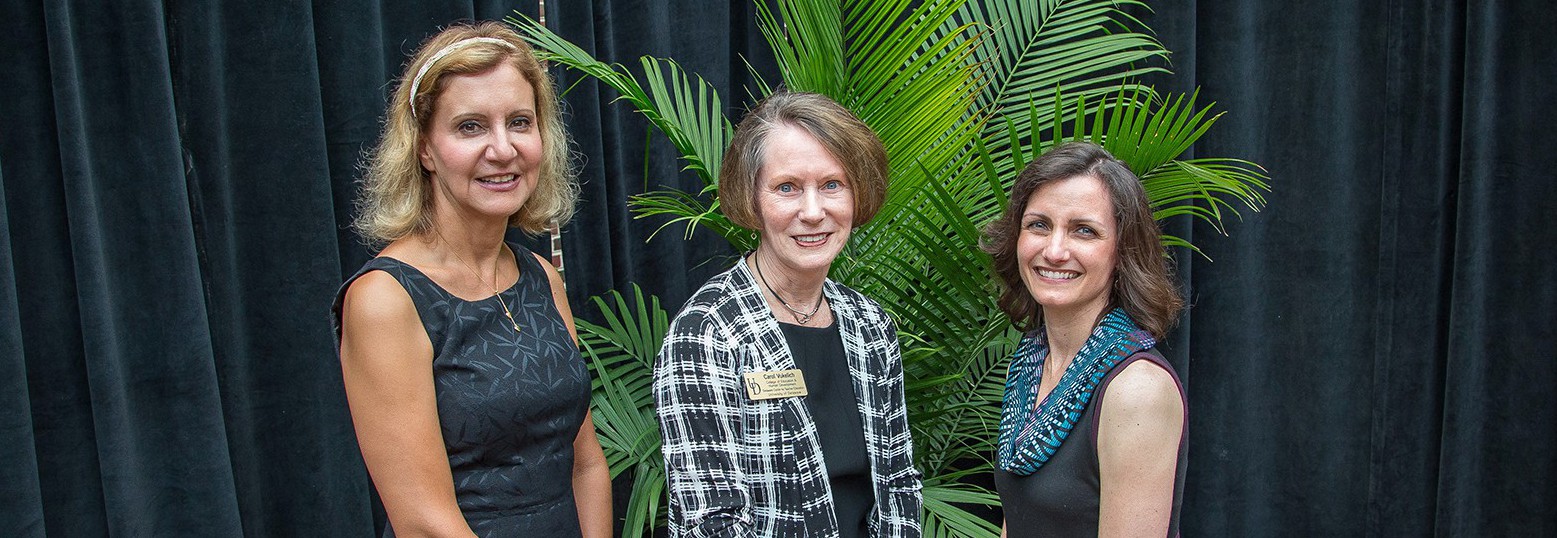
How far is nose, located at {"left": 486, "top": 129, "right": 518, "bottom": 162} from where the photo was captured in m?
1.46

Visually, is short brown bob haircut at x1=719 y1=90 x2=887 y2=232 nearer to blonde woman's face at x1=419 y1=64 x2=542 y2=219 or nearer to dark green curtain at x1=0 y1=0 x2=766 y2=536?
blonde woman's face at x1=419 y1=64 x2=542 y2=219

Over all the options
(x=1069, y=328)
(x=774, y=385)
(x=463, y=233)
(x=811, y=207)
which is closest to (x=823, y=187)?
(x=811, y=207)

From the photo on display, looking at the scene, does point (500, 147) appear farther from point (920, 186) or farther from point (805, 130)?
point (920, 186)

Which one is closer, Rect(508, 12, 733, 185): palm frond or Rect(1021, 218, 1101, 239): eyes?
Rect(1021, 218, 1101, 239): eyes

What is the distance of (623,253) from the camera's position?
A: 2.72 metres

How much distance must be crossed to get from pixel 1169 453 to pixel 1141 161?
758 millimetres

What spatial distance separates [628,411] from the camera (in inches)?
85.5

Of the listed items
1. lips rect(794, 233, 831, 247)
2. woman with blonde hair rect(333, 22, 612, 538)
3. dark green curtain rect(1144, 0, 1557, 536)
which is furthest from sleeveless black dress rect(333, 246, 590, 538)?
dark green curtain rect(1144, 0, 1557, 536)

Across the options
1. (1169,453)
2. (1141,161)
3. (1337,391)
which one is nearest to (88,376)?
(1169,453)

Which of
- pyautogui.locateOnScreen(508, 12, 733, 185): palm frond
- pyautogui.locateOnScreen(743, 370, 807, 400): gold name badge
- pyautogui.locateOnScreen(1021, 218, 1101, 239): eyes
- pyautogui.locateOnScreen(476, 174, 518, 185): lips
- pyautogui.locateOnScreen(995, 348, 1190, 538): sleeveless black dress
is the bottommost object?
pyautogui.locateOnScreen(995, 348, 1190, 538): sleeveless black dress

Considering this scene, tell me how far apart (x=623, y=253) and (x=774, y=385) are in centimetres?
122

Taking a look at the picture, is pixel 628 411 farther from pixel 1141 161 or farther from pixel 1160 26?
pixel 1160 26

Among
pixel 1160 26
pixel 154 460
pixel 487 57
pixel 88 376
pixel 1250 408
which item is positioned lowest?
pixel 1250 408

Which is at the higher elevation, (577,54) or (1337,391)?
(577,54)
